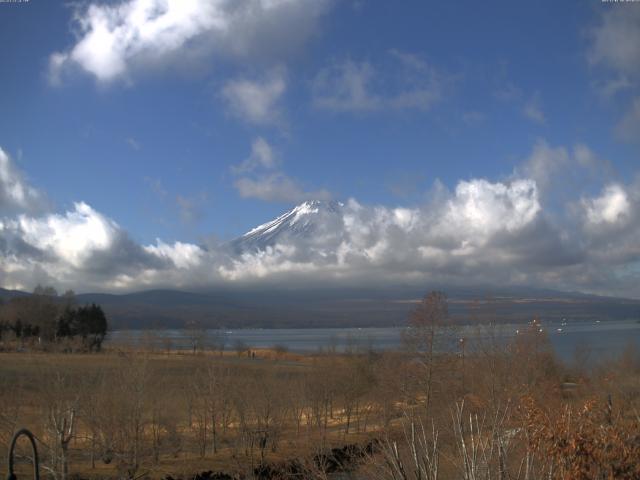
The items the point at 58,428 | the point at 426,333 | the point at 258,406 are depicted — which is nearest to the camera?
the point at 58,428

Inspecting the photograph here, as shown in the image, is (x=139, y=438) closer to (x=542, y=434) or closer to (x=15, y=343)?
(x=542, y=434)

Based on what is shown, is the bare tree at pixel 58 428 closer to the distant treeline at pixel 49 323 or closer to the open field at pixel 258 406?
the open field at pixel 258 406

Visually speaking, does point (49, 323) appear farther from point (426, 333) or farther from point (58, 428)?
point (58, 428)

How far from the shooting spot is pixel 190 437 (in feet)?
148

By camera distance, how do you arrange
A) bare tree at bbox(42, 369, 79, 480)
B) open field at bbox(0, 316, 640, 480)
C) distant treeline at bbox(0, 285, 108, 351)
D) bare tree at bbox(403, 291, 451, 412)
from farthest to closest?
1. distant treeline at bbox(0, 285, 108, 351)
2. bare tree at bbox(403, 291, 451, 412)
3. open field at bbox(0, 316, 640, 480)
4. bare tree at bbox(42, 369, 79, 480)

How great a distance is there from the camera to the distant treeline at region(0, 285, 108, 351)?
107 m

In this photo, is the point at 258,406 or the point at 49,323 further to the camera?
the point at 49,323

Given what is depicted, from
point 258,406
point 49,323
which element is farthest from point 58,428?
point 49,323

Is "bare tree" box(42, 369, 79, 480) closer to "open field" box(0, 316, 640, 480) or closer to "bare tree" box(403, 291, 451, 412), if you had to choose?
"open field" box(0, 316, 640, 480)

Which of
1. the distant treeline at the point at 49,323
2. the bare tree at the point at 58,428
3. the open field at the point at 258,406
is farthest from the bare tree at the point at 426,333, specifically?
the distant treeline at the point at 49,323

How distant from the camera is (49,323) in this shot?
11225cm

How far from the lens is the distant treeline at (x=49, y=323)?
107375 mm

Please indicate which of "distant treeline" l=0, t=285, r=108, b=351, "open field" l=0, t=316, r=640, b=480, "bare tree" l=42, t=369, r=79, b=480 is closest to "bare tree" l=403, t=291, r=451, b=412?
"open field" l=0, t=316, r=640, b=480

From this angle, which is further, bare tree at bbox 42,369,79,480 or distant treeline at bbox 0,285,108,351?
distant treeline at bbox 0,285,108,351
